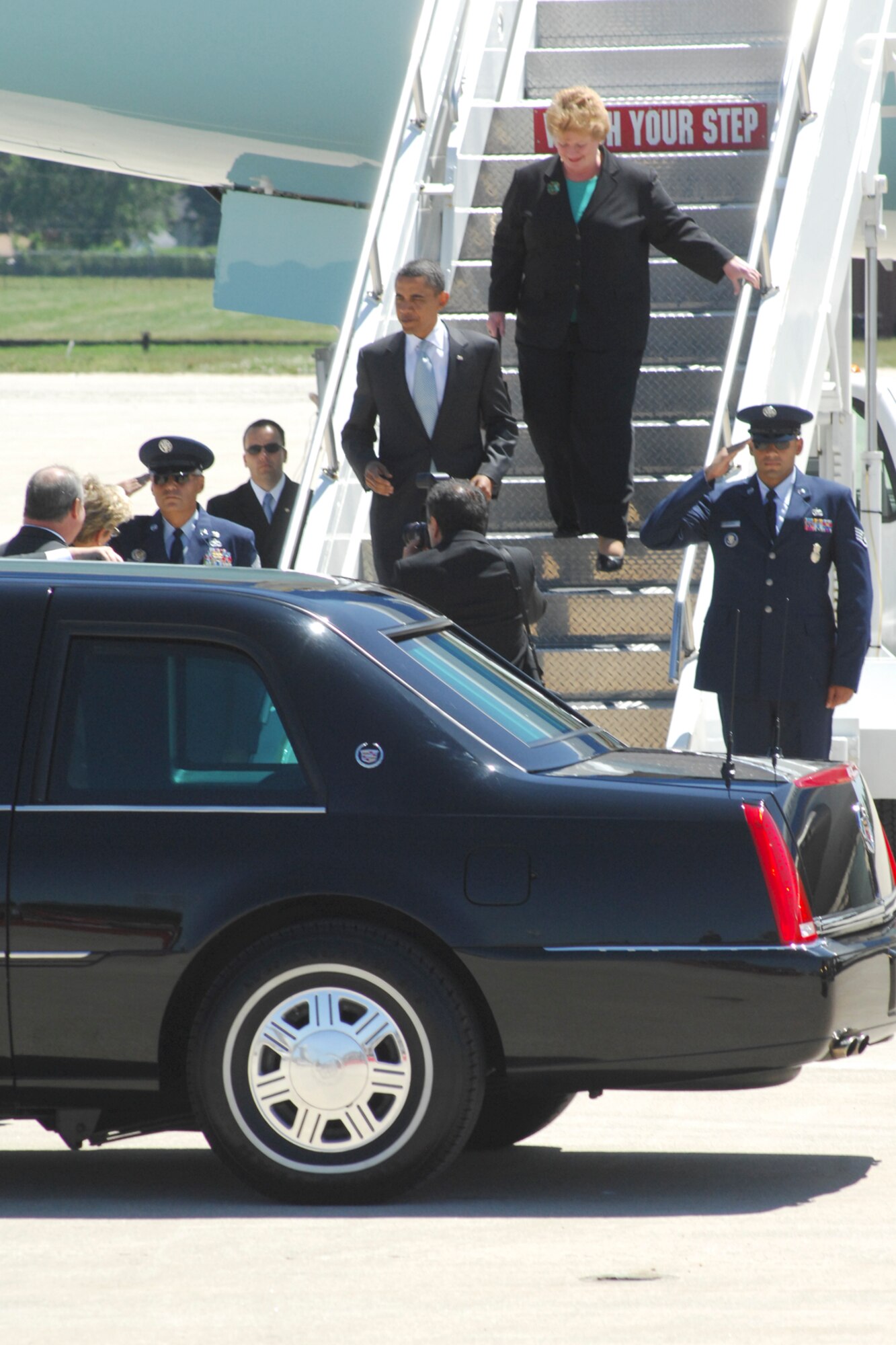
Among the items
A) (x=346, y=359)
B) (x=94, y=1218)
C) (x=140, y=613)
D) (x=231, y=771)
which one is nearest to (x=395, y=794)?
(x=231, y=771)

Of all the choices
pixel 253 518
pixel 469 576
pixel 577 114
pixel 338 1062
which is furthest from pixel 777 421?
pixel 253 518

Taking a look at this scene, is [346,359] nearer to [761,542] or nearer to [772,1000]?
[761,542]

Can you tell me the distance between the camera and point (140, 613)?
5305 mm

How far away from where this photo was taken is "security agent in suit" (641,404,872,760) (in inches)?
297

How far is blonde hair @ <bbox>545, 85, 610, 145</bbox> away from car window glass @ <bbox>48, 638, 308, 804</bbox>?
4.08 metres

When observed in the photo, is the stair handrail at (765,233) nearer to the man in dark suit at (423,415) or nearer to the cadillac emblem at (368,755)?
the man in dark suit at (423,415)

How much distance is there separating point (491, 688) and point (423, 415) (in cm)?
312

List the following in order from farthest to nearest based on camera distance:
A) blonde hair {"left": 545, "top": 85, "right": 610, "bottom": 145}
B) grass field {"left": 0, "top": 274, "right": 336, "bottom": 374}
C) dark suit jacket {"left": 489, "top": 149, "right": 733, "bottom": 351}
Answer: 1. grass field {"left": 0, "top": 274, "right": 336, "bottom": 374}
2. dark suit jacket {"left": 489, "top": 149, "right": 733, "bottom": 351}
3. blonde hair {"left": 545, "top": 85, "right": 610, "bottom": 145}

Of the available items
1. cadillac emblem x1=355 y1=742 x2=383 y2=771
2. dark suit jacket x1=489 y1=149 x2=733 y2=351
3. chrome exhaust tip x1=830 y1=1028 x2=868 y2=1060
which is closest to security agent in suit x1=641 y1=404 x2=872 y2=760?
dark suit jacket x1=489 y1=149 x2=733 y2=351

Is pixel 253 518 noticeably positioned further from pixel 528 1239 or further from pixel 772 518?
pixel 528 1239

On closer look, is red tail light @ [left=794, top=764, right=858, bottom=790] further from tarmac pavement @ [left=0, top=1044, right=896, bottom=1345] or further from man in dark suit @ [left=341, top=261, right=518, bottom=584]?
man in dark suit @ [left=341, top=261, right=518, bottom=584]

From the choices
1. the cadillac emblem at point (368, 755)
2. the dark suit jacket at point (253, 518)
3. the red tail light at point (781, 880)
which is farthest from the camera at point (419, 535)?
the dark suit jacket at point (253, 518)

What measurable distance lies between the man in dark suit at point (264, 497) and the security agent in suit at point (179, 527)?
2.99 metres

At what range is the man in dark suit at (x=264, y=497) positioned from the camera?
10930 millimetres
